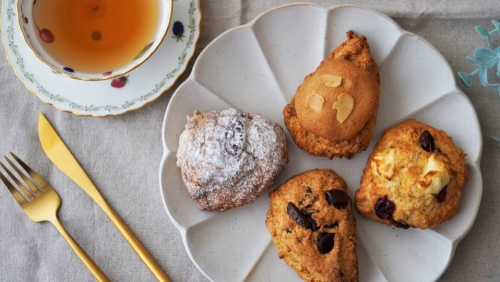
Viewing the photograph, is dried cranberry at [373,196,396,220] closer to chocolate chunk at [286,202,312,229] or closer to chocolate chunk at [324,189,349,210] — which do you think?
chocolate chunk at [324,189,349,210]

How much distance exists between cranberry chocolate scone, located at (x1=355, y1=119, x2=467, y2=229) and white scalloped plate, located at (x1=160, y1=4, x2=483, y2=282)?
5.6 inches

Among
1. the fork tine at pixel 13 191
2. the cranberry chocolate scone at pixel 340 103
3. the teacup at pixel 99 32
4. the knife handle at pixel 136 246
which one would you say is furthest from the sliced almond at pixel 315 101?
the fork tine at pixel 13 191

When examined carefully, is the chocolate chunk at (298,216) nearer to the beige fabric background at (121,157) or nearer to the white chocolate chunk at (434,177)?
the white chocolate chunk at (434,177)

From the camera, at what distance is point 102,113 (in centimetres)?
224

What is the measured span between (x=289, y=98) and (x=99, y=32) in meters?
0.87

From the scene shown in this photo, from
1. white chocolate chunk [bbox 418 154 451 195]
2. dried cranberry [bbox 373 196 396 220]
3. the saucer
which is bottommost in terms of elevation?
dried cranberry [bbox 373 196 396 220]

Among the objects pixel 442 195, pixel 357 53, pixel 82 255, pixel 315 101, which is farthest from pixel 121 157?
pixel 442 195

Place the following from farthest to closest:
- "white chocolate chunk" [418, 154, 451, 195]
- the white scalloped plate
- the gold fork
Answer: the gold fork → the white scalloped plate → "white chocolate chunk" [418, 154, 451, 195]

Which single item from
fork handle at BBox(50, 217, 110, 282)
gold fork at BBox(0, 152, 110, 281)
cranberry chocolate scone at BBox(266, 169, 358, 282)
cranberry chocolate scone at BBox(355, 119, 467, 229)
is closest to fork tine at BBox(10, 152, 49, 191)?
gold fork at BBox(0, 152, 110, 281)

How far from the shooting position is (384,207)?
2.00 m

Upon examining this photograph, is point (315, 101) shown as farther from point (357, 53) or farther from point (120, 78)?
point (120, 78)

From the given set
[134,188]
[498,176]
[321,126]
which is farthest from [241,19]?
[498,176]

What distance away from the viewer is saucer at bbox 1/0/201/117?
2.23 m

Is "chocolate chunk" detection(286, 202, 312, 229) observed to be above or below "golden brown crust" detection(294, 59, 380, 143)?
below
